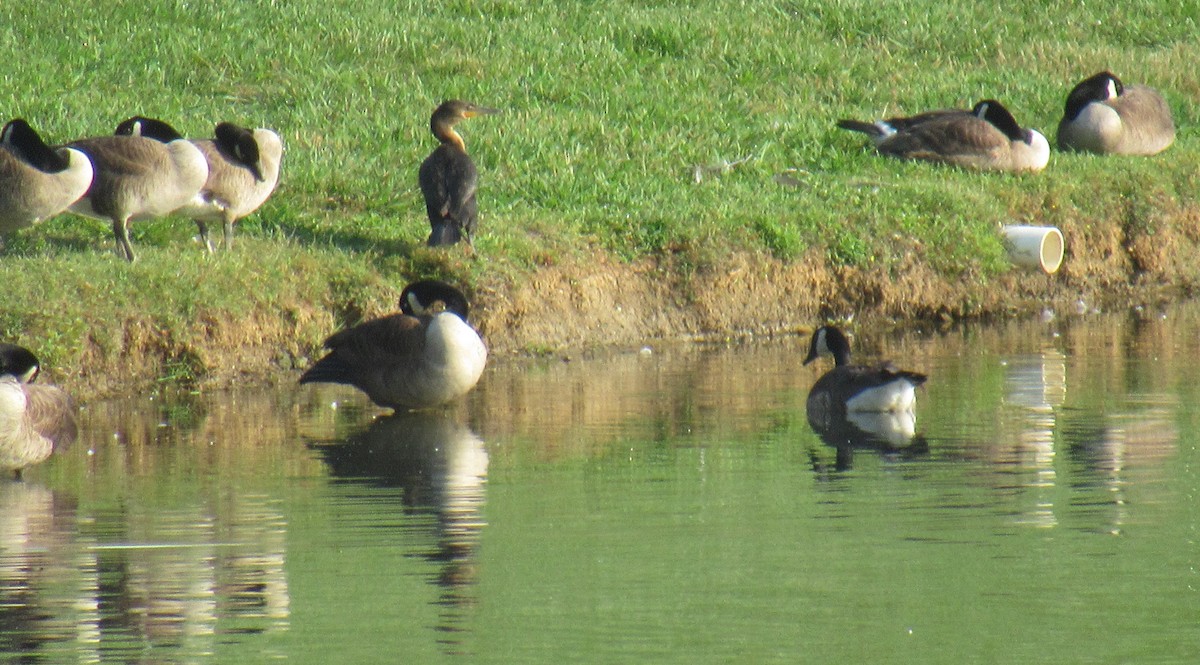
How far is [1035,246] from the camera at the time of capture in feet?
49.5

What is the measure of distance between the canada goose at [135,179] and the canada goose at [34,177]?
0.24m

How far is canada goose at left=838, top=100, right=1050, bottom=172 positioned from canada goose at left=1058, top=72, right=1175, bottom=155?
3.77 ft

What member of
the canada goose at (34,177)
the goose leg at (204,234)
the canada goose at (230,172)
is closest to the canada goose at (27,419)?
the canada goose at (34,177)

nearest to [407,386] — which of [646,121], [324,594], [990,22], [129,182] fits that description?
[129,182]

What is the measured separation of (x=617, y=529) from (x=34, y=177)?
5207 mm

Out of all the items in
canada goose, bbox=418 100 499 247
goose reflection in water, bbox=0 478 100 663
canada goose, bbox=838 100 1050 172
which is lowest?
goose reflection in water, bbox=0 478 100 663

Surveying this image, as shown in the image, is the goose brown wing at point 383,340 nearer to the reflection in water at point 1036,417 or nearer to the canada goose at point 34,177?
the canada goose at point 34,177

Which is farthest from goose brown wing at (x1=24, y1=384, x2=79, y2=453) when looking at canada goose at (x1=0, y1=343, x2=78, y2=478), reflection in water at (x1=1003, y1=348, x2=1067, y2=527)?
reflection in water at (x1=1003, y1=348, x2=1067, y2=527)

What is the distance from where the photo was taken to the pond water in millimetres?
6273

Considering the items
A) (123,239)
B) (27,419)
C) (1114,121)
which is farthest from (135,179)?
(1114,121)

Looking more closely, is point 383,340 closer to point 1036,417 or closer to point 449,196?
point 449,196

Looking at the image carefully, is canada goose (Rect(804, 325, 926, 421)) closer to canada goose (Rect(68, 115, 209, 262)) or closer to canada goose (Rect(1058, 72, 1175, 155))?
canada goose (Rect(68, 115, 209, 262))

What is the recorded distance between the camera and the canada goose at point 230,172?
1235 centimetres

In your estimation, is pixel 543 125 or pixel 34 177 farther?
pixel 543 125
